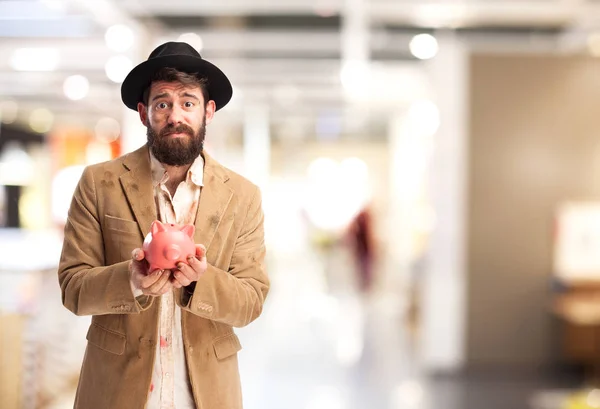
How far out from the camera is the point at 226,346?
6.09 ft

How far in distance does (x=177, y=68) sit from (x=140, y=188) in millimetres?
291

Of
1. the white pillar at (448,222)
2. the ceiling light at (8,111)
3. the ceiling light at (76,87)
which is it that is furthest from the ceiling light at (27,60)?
the white pillar at (448,222)

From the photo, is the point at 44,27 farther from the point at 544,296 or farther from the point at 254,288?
the point at 254,288

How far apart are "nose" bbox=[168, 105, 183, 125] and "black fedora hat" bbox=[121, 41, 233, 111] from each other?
97mm

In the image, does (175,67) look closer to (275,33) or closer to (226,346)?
(226,346)

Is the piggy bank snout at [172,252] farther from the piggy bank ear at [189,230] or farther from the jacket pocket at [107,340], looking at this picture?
the jacket pocket at [107,340]

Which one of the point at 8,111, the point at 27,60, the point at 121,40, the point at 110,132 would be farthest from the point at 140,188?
the point at 8,111

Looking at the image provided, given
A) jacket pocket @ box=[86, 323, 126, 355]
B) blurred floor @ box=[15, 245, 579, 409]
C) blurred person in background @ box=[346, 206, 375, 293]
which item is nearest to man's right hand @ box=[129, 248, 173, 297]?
jacket pocket @ box=[86, 323, 126, 355]

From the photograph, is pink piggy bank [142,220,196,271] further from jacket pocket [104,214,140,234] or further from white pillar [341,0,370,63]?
white pillar [341,0,370,63]

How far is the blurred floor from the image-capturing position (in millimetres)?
6301

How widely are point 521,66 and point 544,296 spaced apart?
2.43m

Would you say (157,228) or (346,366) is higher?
(157,228)

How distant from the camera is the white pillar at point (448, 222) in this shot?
26.2 ft

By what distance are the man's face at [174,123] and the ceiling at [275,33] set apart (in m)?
2.61
